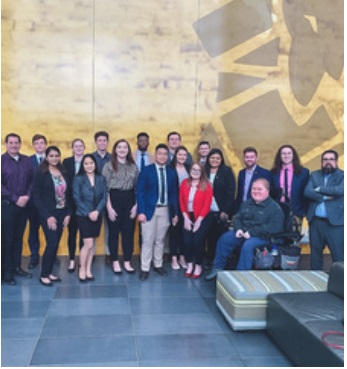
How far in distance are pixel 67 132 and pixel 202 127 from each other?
6.64 feet

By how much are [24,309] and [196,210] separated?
87.6 inches

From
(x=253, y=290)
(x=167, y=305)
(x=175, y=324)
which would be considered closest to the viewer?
(x=253, y=290)

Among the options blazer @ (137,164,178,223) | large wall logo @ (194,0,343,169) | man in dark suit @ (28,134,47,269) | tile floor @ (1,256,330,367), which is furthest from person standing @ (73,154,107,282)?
large wall logo @ (194,0,343,169)

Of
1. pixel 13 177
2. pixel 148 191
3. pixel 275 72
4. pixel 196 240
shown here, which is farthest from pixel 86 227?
pixel 275 72

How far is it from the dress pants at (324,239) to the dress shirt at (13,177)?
3351mm

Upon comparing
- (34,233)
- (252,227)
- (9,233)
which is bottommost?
(34,233)

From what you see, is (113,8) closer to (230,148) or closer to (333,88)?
(230,148)

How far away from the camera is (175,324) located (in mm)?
4039

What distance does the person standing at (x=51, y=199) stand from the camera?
4875mm

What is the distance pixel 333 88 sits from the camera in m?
7.20

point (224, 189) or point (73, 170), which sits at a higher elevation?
point (73, 170)

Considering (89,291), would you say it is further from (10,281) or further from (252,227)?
(252,227)

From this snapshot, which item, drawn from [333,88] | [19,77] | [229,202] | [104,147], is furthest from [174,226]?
[333,88]

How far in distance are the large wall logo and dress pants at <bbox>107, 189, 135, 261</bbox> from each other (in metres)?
2.04
